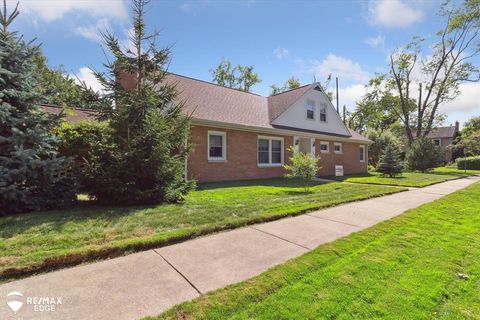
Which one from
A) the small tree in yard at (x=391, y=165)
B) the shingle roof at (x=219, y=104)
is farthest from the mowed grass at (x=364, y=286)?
the small tree in yard at (x=391, y=165)

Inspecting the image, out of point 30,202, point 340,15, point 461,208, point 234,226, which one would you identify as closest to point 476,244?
point 461,208

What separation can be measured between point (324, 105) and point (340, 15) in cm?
819

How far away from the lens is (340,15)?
1058 centimetres

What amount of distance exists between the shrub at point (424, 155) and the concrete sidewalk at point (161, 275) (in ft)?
77.1

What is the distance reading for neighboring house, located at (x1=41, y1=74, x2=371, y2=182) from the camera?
11555 millimetres

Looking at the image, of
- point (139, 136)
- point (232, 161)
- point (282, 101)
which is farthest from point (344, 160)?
point (139, 136)

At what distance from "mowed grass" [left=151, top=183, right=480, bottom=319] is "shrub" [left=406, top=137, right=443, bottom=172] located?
22.7 m

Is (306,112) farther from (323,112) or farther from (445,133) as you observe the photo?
(445,133)

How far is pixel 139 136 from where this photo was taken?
6.21 meters

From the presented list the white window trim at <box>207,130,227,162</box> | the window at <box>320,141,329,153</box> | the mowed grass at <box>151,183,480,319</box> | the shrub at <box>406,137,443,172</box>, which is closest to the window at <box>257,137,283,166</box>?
the white window trim at <box>207,130,227,162</box>

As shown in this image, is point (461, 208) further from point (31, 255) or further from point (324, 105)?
point (324, 105)

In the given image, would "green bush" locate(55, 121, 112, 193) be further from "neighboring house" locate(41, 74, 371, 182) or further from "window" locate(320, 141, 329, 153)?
"window" locate(320, 141, 329, 153)

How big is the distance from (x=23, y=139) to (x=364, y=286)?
22.1 feet

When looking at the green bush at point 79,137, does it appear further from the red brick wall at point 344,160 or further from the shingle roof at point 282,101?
the red brick wall at point 344,160
